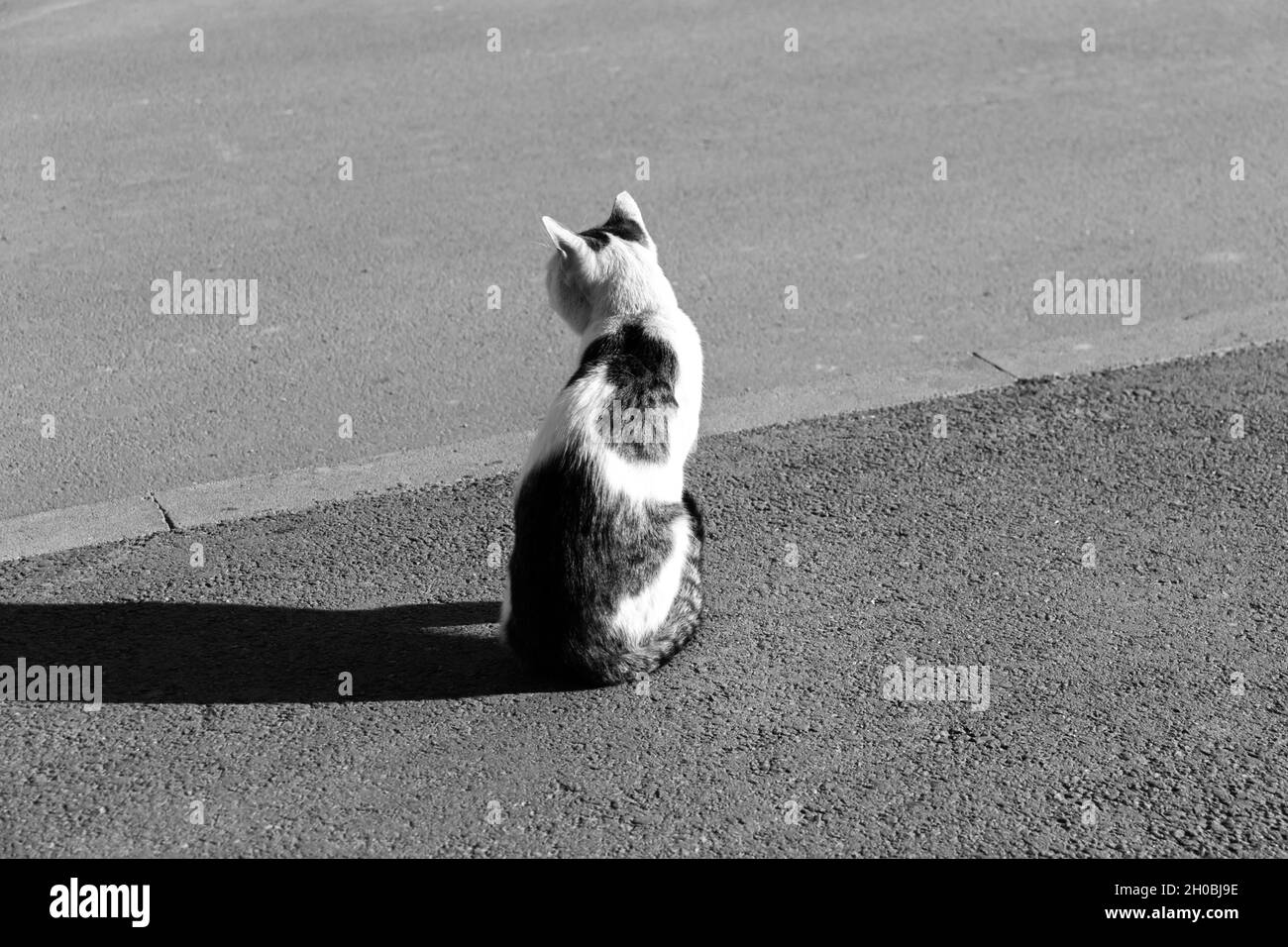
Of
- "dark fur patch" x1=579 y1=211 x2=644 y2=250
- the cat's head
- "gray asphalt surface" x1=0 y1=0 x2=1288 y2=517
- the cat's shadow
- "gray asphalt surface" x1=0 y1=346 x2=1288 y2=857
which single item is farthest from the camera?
"gray asphalt surface" x1=0 y1=0 x2=1288 y2=517

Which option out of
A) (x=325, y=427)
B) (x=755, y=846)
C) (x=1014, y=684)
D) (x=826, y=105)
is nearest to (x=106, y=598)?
(x=325, y=427)

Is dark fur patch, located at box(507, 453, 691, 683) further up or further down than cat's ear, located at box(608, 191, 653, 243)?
further down

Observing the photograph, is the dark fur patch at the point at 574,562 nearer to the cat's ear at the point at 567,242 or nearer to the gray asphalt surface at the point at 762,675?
the gray asphalt surface at the point at 762,675

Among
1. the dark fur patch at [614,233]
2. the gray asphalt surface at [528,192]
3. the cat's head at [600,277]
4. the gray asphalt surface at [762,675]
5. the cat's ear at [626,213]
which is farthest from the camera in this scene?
the gray asphalt surface at [528,192]

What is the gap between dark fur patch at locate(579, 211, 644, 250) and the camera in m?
4.98

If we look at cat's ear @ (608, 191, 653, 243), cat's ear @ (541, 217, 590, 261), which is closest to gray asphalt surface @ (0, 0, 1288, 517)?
cat's ear @ (608, 191, 653, 243)

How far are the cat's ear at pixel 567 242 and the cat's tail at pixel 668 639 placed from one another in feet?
2.84

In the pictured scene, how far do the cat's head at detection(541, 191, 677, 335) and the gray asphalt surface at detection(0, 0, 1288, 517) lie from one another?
1463 mm

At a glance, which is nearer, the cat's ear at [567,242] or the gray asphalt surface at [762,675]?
the gray asphalt surface at [762,675]

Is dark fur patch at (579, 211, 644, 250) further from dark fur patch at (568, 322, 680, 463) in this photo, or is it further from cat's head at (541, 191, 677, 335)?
dark fur patch at (568, 322, 680, 463)

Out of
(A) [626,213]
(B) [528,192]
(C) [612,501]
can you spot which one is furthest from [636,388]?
(B) [528,192]

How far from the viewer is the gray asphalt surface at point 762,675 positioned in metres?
4.16

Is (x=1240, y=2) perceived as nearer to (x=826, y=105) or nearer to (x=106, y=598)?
(x=826, y=105)

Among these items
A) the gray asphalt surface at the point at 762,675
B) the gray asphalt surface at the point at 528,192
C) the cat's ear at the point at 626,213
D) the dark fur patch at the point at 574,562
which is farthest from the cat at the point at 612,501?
the gray asphalt surface at the point at 528,192
